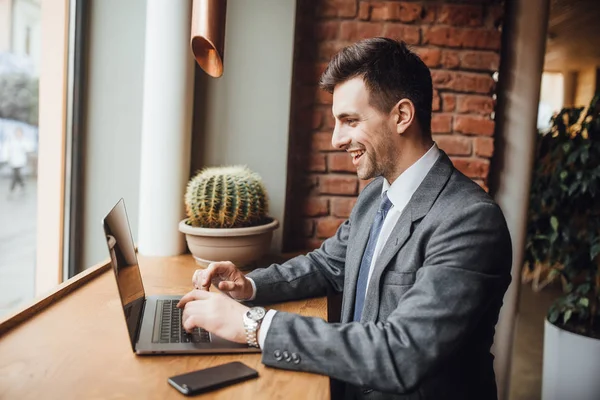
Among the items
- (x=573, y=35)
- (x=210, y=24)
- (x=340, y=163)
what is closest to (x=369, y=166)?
(x=210, y=24)

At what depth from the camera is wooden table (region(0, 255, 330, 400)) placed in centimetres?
97

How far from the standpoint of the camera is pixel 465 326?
1076 mm

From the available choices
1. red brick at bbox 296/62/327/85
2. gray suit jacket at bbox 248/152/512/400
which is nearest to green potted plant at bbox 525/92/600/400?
red brick at bbox 296/62/327/85

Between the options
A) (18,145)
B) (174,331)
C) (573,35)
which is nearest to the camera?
(174,331)

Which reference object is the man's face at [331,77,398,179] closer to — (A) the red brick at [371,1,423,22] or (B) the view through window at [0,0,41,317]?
(A) the red brick at [371,1,423,22]

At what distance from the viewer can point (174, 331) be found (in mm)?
1235

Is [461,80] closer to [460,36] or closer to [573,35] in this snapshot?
[460,36]

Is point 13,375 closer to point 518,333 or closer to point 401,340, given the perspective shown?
Answer: point 401,340

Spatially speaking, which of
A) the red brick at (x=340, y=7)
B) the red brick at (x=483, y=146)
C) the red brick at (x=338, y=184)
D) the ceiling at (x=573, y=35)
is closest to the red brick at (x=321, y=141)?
the red brick at (x=338, y=184)

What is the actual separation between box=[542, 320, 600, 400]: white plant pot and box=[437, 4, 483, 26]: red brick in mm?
1564

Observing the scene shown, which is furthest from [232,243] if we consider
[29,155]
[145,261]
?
[29,155]

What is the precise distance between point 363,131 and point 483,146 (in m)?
1.06

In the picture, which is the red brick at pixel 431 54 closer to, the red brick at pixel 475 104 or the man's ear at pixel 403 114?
the red brick at pixel 475 104

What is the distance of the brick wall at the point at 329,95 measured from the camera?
2199 millimetres
